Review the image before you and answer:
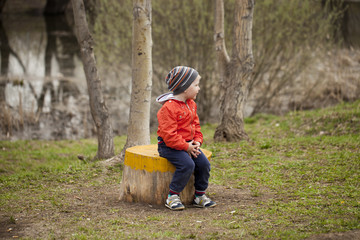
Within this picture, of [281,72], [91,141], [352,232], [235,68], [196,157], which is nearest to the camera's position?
[352,232]

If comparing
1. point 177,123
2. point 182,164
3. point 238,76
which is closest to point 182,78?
point 177,123

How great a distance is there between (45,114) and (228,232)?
39.2ft

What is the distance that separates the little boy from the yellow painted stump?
123 mm

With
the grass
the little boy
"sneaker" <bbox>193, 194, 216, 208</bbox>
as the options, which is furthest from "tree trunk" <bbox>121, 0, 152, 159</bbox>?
"sneaker" <bbox>193, 194, 216, 208</bbox>

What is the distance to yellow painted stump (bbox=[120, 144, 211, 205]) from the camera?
4574 mm

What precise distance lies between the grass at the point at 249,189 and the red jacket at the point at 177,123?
77 cm

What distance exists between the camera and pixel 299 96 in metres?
14.4

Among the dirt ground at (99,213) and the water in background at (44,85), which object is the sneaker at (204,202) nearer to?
the dirt ground at (99,213)

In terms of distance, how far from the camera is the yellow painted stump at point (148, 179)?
4574 millimetres

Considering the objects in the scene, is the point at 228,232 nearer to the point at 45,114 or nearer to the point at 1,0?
the point at 45,114

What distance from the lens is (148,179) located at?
464 cm

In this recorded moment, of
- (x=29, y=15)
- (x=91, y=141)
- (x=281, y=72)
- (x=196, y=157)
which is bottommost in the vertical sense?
(x=91, y=141)

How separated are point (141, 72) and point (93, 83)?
47.6 inches

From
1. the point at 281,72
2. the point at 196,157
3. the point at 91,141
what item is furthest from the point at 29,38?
the point at 196,157
